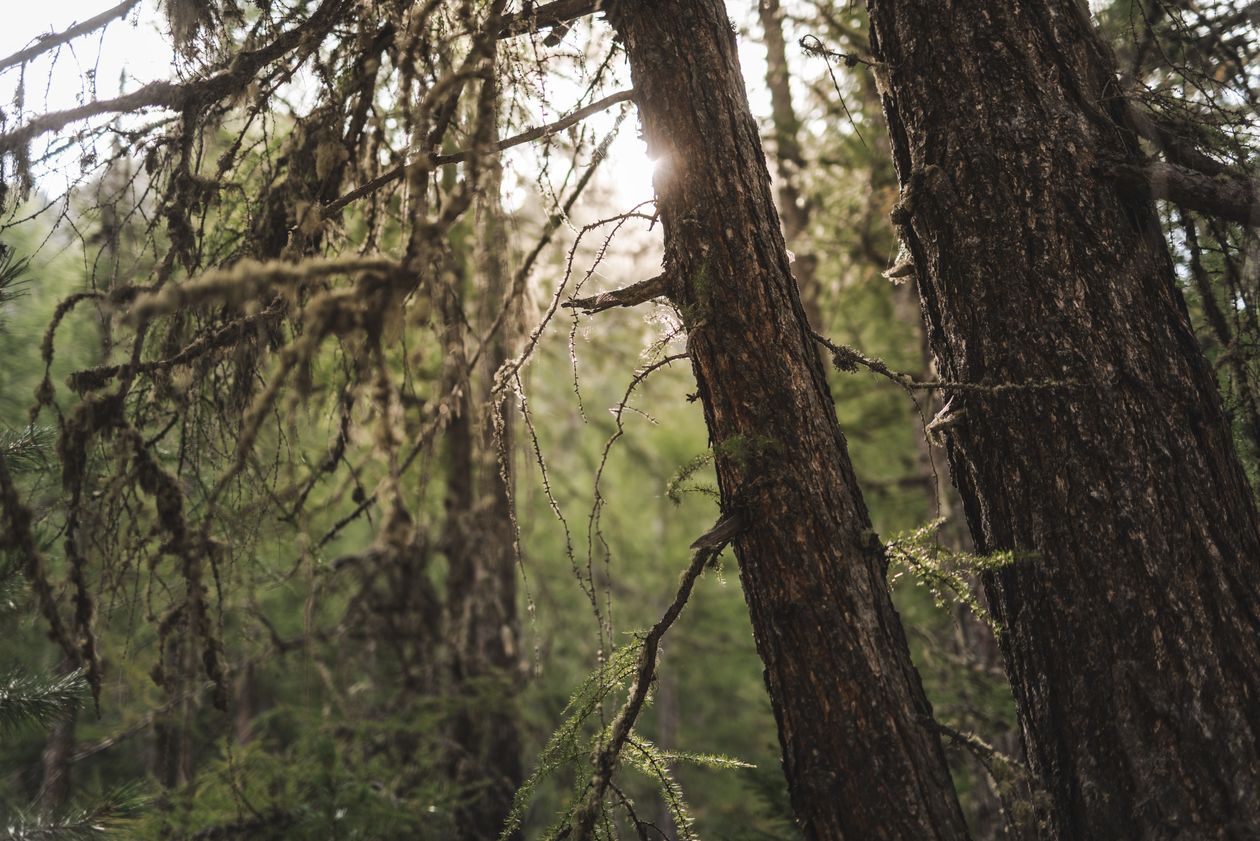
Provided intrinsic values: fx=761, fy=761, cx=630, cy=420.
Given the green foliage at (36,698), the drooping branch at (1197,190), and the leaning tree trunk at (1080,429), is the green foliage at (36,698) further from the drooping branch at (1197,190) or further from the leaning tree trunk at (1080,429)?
the drooping branch at (1197,190)

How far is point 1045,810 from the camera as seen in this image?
1795mm

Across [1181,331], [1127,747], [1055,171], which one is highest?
[1055,171]

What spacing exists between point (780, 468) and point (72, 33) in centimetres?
230

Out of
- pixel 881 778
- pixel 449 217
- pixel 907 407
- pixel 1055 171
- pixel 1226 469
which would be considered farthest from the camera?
pixel 907 407

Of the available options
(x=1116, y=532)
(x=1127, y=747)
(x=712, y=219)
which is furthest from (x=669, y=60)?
(x=1127, y=747)

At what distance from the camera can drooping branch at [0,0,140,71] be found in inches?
82.4

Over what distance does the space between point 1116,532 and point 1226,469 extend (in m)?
0.33

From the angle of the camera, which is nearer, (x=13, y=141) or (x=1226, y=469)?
(x=1226, y=469)

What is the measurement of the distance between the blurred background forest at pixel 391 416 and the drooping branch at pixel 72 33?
45 millimetres

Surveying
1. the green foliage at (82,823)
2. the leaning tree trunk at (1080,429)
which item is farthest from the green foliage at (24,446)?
the leaning tree trunk at (1080,429)

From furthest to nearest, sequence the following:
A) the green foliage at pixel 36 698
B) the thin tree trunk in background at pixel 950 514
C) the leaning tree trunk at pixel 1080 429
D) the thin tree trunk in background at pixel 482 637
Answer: the thin tree trunk in background at pixel 482 637
the thin tree trunk in background at pixel 950 514
the green foliage at pixel 36 698
the leaning tree trunk at pixel 1080 429

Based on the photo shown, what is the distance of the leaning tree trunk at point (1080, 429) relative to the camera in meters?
1.64

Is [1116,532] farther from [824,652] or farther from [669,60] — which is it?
[669,60]

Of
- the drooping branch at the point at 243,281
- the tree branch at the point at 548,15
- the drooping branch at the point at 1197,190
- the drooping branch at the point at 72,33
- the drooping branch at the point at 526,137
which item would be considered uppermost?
the drooping branch at the point at 72,33
